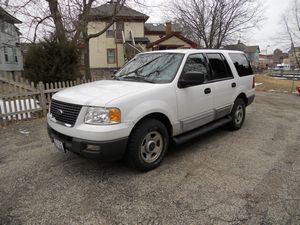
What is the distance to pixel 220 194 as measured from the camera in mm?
2953

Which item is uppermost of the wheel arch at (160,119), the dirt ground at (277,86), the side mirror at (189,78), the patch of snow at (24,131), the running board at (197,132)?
the side mirror at (189,78)

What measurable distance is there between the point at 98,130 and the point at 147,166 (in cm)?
101

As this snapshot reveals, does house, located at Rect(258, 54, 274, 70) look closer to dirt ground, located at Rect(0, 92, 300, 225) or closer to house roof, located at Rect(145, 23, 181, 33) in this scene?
house roof, located at Rect(145, 23, 181, 33)

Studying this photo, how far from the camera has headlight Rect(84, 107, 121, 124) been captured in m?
2.98

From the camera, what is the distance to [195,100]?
409 cm

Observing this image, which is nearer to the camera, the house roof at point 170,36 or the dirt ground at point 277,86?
the dirt ground at point 277,86

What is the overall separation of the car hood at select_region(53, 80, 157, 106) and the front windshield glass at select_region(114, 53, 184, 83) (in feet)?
1.03

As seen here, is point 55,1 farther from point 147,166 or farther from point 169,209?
point 169,209

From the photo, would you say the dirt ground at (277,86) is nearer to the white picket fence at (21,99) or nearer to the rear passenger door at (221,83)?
the rear passenger door at (221,83)

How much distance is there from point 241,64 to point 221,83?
1.30 meters

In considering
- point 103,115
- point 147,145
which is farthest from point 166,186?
point 103,115

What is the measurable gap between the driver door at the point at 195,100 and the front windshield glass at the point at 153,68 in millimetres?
215

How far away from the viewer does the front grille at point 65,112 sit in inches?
124

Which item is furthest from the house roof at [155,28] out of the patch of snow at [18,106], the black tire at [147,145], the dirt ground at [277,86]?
the black tire at [147,145]
